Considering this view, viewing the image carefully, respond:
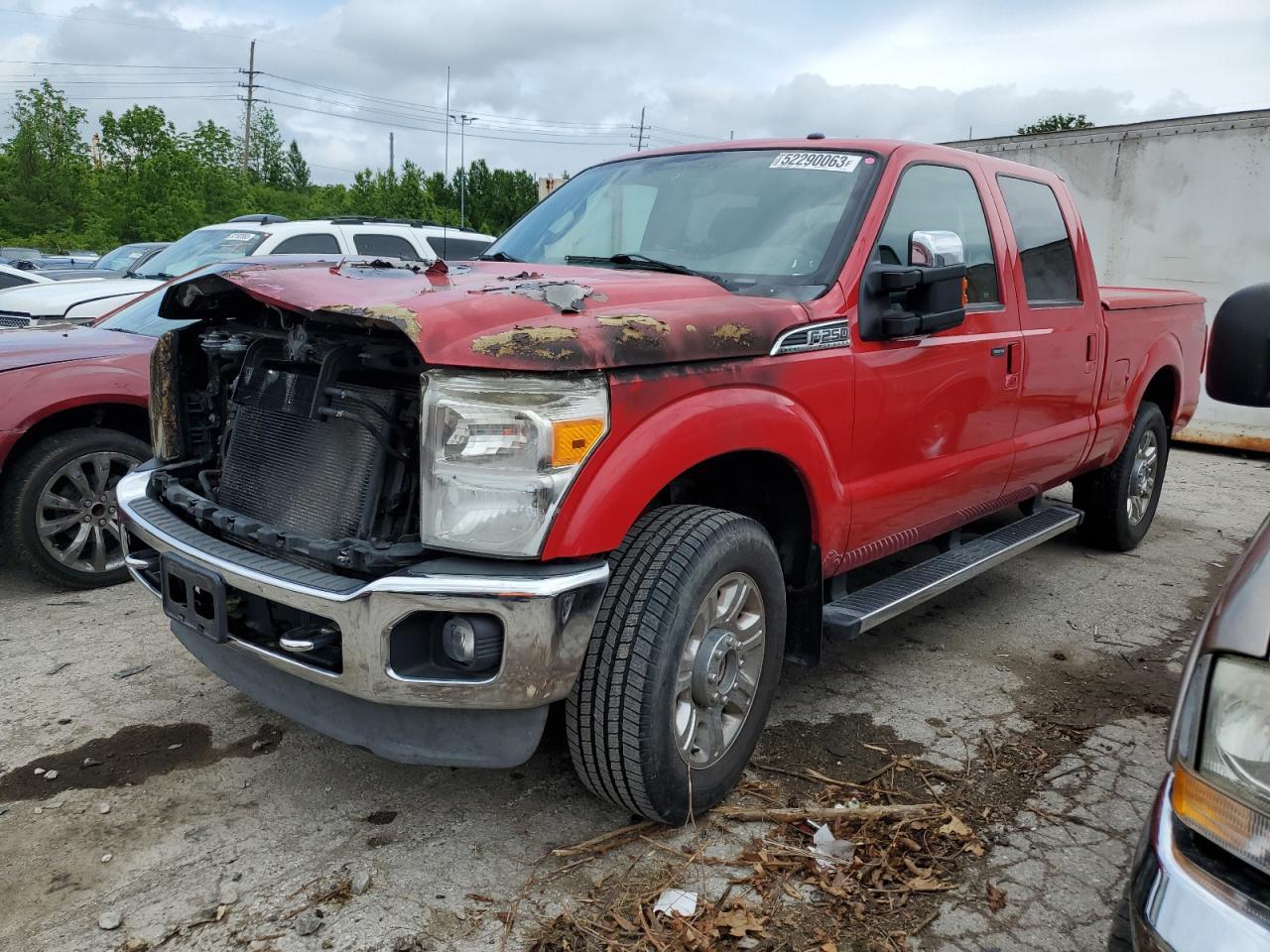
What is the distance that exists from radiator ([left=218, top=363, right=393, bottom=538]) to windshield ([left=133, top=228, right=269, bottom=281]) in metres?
5.79

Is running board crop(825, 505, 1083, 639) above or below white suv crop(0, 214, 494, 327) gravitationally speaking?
below

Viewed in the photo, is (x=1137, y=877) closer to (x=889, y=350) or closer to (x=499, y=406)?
(x=499, y=406)

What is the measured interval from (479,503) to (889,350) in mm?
1639

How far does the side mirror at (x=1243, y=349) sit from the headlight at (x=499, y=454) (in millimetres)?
1404

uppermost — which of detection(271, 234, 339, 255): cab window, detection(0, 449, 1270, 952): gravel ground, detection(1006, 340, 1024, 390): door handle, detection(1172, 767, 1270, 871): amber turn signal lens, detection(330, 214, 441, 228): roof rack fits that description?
detection(330, 214, 441, 228): roof rack

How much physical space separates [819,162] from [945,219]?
1.90ft

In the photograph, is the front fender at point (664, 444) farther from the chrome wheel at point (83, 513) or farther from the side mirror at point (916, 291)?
the chrome wheel at point (83, 513)

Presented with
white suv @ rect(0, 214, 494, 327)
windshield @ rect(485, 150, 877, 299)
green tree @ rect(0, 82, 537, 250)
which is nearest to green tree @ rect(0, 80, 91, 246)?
green tree @ rect(0, 82, 537, 250)

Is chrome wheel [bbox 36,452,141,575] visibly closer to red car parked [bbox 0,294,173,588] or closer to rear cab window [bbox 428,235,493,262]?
red car parked [bbox 0,294,173,588]

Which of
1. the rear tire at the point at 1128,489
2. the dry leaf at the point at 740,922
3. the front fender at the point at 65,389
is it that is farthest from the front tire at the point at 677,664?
the rear tire at the point at 1128,489

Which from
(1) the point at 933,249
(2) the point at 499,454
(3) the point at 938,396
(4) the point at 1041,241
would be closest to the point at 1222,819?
(2) the point at 499,454

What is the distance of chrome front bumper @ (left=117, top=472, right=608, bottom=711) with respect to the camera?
2217mm

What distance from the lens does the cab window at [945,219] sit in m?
3.44

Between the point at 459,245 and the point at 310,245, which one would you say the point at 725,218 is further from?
the point at 310,245
